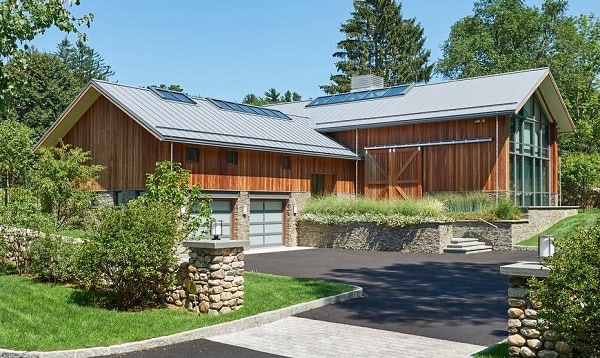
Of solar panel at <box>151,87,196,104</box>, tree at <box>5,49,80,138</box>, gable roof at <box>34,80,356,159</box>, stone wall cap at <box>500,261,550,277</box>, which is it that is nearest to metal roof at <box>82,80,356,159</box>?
gable roof at <box>34,80,356,159</box>

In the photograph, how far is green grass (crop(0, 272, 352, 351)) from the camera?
797 cm

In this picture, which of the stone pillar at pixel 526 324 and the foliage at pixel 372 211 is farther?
the foliage at pixel 372 211

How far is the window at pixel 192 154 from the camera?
67.0 feet

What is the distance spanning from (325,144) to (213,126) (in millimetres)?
6065

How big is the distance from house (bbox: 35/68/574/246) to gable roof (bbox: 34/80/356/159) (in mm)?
61

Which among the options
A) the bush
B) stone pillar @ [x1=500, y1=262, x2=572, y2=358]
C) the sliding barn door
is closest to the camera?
stone pillar @ [x1=500, y1=262, x2=572, y2=358]

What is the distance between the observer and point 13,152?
2292cm

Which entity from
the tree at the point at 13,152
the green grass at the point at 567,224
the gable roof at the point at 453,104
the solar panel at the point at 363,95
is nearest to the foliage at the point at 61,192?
the tree at the point at 13,152

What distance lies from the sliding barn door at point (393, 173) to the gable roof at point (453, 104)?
1.35 metres

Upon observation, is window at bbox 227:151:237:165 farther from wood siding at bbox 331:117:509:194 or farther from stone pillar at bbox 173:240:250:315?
stone pillar at bbox 173:240:250:315

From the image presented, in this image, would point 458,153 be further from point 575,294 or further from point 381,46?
point 381,46

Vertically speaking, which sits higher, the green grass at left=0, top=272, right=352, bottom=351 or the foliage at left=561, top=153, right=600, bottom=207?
the foliage at left=561, top=153, right=600, bottom=207

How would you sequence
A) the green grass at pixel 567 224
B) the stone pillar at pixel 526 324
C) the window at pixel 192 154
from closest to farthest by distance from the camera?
the stone pillar at pixel 526 324 < the window at pixel 192 154 < the green grass at pixel 567 224

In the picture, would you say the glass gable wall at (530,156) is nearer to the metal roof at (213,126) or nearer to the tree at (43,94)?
the metal roof at (213,126)
